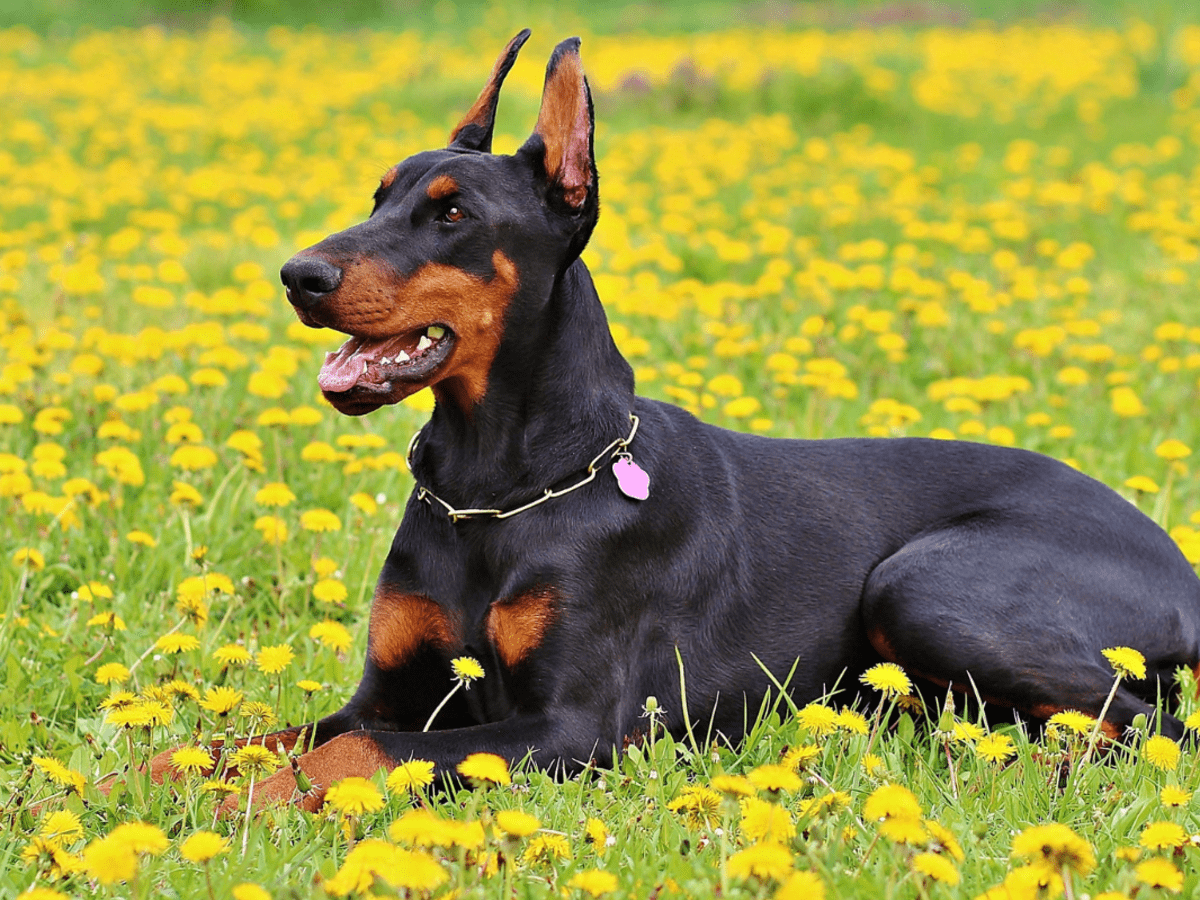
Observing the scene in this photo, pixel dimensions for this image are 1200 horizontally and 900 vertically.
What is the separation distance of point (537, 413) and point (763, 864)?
4.95 feet

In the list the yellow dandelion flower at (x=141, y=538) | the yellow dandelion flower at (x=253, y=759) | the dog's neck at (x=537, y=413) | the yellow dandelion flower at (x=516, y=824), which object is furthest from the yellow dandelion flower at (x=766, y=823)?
the yellow dandelion flower at (x=141, y=538)

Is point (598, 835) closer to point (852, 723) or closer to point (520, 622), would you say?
point (852, 723)

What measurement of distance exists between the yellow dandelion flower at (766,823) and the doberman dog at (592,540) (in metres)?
0.81

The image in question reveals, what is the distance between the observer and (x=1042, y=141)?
12.2m

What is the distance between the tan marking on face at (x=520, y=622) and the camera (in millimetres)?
3088

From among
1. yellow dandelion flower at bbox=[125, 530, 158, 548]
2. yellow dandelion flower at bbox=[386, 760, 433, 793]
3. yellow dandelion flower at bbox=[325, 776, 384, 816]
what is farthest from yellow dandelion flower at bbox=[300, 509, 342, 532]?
yellow dandelion flower at bbox=[325, 776, 384, 816]

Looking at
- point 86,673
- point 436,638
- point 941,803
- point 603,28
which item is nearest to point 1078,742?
point 941,803

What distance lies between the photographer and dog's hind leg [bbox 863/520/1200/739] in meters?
3.38

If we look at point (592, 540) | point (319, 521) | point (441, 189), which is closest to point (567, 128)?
point (441, 189)

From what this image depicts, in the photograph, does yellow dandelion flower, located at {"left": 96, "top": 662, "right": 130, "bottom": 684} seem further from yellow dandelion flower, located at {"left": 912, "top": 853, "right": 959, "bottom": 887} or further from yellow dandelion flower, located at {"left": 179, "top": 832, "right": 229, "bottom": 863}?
yellow dandelion flower, located at {"left": 912, "top": 853, "right": 959, "bottom": 887}

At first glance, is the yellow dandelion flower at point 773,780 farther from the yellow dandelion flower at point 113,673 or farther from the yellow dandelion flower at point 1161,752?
the yellow dandelion flower at point 113,673

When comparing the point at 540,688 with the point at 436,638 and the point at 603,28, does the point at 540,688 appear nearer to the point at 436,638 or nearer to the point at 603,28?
the point at 436,638

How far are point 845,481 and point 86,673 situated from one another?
85.4 inches

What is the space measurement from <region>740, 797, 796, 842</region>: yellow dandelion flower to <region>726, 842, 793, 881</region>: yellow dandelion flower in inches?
7.2
